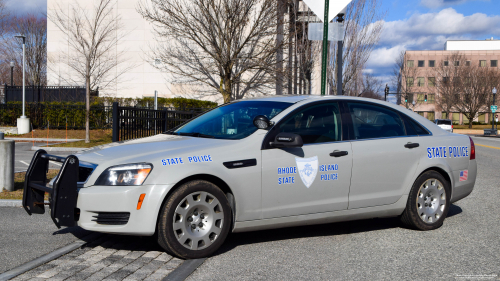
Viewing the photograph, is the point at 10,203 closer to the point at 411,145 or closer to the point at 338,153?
the point at 338,153

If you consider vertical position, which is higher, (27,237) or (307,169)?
(307,169)

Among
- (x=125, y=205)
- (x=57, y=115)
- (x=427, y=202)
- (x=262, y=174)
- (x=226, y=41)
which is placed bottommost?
(x=427, y=202)

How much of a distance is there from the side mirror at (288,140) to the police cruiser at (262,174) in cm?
2

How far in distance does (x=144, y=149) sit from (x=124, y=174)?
1.40ft

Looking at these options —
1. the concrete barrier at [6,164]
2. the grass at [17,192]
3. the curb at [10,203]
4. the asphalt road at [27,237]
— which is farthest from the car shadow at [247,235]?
the concrete barrier at [6,164]

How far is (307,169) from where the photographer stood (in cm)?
510

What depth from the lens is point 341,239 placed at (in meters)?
5.49

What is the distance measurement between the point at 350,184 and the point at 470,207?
10.7 feet

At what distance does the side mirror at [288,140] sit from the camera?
4809mm

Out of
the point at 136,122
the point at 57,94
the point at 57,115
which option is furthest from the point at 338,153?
the point at 57,94

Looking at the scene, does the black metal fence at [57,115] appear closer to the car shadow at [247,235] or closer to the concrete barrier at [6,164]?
the concrete barrier at [6,164]

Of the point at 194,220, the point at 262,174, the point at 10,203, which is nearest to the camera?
the point at 194,220

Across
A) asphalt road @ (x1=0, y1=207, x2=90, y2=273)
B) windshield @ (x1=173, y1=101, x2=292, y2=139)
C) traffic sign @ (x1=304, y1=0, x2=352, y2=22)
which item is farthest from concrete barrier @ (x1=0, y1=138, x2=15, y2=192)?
traffic sign @ (x1=304, y1=0, x2=352, y2=22)

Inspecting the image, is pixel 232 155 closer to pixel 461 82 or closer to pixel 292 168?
pixel 292 168
